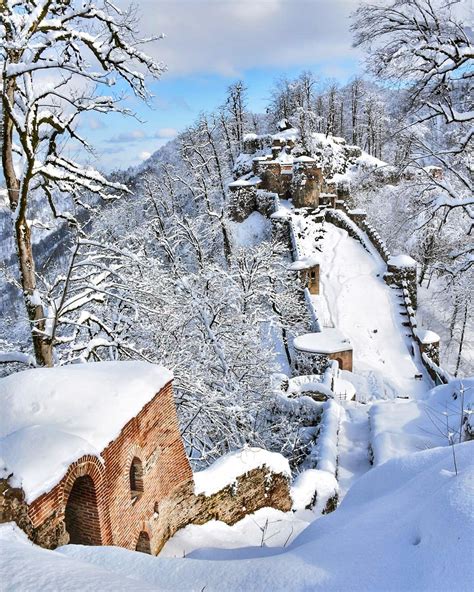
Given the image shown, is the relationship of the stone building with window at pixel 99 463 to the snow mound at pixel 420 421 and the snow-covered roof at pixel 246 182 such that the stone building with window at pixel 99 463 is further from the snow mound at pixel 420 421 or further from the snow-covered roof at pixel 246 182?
the snow-covered roof at pixel 246 182

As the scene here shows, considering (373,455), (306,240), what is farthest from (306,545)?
(306,240)

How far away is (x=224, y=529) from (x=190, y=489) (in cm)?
88

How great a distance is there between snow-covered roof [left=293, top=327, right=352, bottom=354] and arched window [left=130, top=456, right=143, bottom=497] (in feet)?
44.8

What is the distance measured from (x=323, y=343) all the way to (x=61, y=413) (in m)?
15.2

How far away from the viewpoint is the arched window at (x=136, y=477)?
5.79m

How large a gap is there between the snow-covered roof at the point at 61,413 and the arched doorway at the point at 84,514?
1.39 ft

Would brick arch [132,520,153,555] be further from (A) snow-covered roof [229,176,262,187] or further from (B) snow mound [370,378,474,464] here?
(A) snow-covered roof [229,176,262,187]

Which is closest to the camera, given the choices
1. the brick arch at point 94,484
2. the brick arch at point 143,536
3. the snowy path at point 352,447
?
the brick arch at point 94,484

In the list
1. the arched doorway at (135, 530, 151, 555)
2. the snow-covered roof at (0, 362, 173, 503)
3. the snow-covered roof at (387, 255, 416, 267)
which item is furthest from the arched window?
the snow-covered roof at (387, 255, 416, 267)

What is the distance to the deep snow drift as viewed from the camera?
3.02m

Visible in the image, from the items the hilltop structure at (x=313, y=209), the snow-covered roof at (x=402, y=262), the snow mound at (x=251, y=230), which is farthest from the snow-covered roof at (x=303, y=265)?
the snow mound at (x=251, y=230)

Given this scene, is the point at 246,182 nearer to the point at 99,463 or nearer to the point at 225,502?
the point at 225,502

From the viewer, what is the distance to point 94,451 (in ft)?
15.4

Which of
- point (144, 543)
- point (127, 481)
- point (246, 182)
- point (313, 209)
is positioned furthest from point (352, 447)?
point (246, 182)
